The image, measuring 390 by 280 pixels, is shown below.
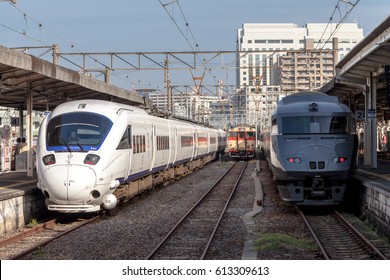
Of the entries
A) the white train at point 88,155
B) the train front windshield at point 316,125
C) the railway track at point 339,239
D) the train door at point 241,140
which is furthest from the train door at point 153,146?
the train door at point 241,140

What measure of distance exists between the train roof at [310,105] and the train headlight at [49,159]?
619 centimetres

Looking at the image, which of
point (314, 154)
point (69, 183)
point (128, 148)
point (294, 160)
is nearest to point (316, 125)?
point (314, 154)

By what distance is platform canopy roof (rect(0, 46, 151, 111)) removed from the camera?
46.2 feet

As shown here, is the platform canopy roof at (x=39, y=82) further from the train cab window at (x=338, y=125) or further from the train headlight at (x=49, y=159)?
the train cab window at (x=338, y=125)

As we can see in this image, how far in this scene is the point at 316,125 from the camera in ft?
48.6

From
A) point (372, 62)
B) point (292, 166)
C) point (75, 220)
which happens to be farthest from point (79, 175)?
point (372, 62)

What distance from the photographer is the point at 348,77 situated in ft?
76.0

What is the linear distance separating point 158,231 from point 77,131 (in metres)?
3.18

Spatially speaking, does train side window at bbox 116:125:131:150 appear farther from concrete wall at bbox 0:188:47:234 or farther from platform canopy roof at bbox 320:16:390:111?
platform canopy roof at bbox 320:16:390:111

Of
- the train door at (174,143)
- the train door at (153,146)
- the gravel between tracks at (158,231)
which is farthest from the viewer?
the train door at (174,143)

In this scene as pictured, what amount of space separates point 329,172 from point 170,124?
10.7 m

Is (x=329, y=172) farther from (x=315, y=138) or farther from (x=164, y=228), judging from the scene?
(x=164, y=228)

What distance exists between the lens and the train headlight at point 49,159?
42.2 ft

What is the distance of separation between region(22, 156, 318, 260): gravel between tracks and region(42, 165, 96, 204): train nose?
0.77m
